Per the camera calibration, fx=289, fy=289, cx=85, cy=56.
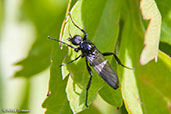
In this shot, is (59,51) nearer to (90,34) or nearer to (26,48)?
(90,34)

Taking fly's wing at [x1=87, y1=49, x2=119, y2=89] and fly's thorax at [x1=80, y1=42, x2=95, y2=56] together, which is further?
fly's thorax at [x1=80, y1=42, x2=95, y2=56]

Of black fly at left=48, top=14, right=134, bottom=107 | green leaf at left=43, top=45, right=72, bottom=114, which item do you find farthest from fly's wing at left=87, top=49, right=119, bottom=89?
green leaf at left=43, top=45, right=72, bottom=114

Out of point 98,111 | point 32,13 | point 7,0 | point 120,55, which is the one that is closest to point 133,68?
point 120,55

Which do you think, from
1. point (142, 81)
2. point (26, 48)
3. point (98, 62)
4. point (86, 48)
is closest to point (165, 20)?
point (142, 81)

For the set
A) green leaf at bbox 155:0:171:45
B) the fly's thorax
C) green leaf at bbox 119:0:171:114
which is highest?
green leaf at bbox 155:0:171:45

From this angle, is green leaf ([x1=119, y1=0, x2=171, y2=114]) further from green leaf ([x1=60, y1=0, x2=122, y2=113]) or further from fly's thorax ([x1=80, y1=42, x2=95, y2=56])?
fly's thorax ([x1=80, y1=42, x2=95, y2=56])

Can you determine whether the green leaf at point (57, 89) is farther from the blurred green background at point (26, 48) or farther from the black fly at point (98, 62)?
the blurred green background at point (26, 48)

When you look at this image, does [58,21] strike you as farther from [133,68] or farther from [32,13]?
[133,68]
